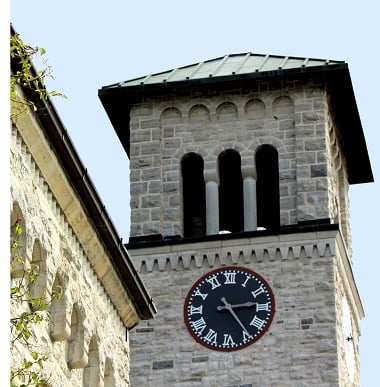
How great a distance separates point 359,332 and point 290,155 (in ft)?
16.8

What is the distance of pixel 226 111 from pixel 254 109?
23.4 inches

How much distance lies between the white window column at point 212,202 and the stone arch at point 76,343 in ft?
55.5

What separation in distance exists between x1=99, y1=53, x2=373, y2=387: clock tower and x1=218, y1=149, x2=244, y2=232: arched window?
0.02 metres

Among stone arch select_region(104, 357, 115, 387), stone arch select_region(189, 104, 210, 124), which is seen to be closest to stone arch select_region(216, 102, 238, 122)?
stone arch select_region(189, 104, 210, 124)

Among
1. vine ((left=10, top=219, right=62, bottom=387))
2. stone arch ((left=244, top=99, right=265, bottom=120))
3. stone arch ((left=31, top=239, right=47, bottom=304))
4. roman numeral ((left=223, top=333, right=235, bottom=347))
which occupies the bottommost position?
vine ((left=10, top=219, right=62, bottom=387))

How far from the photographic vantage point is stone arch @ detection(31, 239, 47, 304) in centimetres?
1424

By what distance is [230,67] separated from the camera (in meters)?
34.5

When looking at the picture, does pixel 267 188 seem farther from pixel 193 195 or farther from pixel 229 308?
pixel 229 308

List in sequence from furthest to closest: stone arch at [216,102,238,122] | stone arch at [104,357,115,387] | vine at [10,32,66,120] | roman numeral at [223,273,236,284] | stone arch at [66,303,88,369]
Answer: stone arch at [216,102,238,122] → roman numeral at [223,273,236,284] → stone arch at [104,357,115,387] → stone arch at [66,303,88,369] → vine at [10,32,66,120]

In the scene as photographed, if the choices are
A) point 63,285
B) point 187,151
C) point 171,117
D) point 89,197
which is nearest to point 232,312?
point 187,151

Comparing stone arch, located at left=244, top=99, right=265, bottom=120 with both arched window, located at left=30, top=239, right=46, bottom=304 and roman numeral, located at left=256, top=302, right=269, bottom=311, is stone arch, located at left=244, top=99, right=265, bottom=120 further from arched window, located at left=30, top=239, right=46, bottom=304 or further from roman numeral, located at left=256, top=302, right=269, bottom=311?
arched window, located at left=30, top=239, right=46, bottom=304

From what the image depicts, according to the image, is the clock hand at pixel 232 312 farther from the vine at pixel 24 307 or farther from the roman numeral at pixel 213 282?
the vine at pixel 24 307
